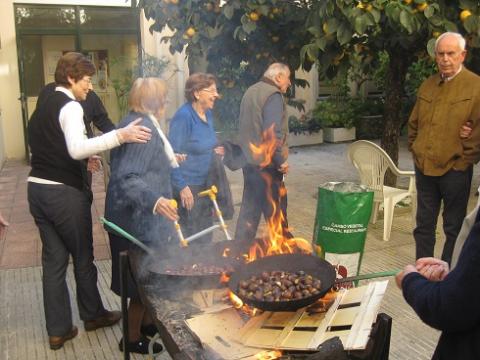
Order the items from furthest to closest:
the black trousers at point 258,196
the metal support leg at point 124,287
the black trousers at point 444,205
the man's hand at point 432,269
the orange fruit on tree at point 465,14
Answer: the black trousers at point 258,196 → the orange fruit on tree at point 465,14 → the black trousers at point 444,205 → the metal support leg at point 124,287 → the man's hand at point 432,269

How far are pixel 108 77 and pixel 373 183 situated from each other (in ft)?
26.1

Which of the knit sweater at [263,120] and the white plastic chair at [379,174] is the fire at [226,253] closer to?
the knit sweater at [263,120]

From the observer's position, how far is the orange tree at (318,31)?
14.5 ft

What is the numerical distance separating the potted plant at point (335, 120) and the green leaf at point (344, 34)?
337 inches

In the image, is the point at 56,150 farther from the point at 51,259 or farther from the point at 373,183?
the point at 373,183

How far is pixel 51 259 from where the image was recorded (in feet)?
11.2

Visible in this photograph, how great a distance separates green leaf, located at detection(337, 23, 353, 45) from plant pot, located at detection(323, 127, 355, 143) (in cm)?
855

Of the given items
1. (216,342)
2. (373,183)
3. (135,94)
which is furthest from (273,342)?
(373,183)

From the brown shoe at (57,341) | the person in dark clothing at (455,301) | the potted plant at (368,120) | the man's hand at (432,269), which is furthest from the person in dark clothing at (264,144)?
the potted plant at (368,120)

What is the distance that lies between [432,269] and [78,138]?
217 centimetres

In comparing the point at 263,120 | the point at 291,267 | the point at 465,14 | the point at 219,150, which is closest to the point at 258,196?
the point at 263,120

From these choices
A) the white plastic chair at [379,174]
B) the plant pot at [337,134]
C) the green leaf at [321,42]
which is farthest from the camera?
the plant pot at [337,134]

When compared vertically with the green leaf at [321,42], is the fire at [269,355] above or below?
below

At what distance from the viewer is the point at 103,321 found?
12.2 ft
